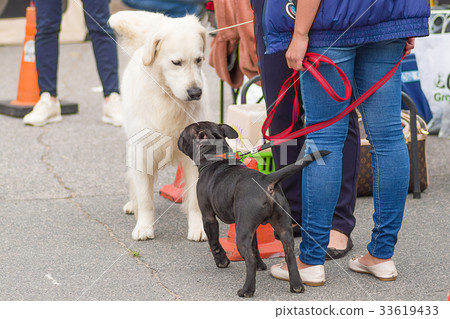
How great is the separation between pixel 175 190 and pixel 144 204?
2.31 feet

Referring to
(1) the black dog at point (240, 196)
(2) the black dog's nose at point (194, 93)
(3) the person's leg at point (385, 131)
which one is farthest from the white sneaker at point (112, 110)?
(3) the person's leg at point (385, 131)

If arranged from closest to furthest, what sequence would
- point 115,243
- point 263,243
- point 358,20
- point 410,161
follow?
point 358,20, point 263,243, point 115,243, point 410,161

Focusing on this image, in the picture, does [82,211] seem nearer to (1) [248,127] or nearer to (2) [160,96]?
(2) [160,96]

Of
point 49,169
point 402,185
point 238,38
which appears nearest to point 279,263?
point 402,185

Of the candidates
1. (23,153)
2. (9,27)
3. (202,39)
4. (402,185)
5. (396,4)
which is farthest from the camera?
(9,27)

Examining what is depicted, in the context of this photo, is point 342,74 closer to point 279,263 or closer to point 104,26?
point 279,263

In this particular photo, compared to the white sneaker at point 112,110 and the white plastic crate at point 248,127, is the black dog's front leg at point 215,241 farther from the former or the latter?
the white sneaker at point 112,110

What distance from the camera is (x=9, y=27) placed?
35.1ft

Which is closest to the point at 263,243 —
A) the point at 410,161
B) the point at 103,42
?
the point at 410,161

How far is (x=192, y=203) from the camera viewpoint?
404cm

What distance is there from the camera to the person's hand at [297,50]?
287cm

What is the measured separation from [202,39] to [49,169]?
2018mm

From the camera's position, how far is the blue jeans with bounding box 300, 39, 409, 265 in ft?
9.73

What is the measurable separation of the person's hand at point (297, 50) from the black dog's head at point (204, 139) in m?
0.58
